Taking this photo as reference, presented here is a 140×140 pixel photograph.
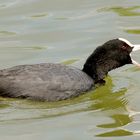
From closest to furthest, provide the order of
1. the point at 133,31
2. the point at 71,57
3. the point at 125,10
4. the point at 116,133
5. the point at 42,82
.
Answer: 1. the point at 116,133
2. the point at 42,82
3. the point at 71,57
4. the point at 133,31
5. the point at 125,10

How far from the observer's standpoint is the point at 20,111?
9023 millimetres

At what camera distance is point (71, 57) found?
36.5 ft

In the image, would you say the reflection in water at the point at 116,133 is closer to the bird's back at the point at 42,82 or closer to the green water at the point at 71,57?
the green water at the point at 71,57

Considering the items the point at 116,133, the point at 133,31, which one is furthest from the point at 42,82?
the point at 133,31

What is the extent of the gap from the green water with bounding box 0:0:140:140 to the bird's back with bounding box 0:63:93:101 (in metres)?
0.12

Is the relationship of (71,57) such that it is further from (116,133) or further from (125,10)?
(116,133)

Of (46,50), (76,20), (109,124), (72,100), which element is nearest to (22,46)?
(46,50)

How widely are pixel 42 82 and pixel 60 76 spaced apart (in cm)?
31

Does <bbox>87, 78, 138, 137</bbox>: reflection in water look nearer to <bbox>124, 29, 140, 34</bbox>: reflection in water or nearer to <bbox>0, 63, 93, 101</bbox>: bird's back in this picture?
<bbox>0, 63, 93, 101</bbox>: bird's back

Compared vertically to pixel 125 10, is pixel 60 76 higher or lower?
lower

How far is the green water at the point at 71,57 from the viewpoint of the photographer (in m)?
8.33

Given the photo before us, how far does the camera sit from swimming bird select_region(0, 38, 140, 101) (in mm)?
8914

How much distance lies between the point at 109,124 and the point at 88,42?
340 centimetres

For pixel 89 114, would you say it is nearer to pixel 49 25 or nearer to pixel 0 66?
pixel 0 66
